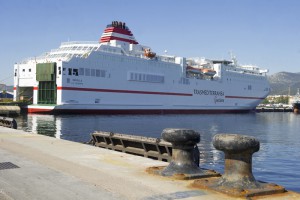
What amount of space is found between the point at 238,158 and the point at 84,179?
8.63ft

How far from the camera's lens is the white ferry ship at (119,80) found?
46.4 meters

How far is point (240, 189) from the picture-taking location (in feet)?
18.4

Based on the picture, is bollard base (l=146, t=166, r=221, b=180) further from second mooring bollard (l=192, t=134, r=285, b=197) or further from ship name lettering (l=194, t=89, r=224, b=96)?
ship name lettering (l=194, t=89, r=224, b=96)

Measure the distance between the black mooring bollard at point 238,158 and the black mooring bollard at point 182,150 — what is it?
36.7 inches

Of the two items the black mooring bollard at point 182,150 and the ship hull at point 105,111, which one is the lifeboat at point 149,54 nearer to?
the ship hull at point 105,111

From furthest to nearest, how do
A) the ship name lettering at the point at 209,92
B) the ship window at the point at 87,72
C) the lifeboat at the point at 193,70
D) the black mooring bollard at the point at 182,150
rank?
the ship name lettering at the point at 209,92 → the lifeboat at the point at 193,70 → the ship window at the point at 87,72 → the black mooring bollard at the point at 182,150

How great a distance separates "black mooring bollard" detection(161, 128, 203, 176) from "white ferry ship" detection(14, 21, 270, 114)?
39561mm

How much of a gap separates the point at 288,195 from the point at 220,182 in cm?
103

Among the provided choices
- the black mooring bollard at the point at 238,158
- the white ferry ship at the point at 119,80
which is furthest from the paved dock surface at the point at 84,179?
the white ferry ship at the point at 119,80

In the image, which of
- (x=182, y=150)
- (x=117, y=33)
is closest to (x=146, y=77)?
(x=117, y=33)

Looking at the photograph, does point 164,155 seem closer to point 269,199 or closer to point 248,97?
point 269,199

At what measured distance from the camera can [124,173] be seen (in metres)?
7.02

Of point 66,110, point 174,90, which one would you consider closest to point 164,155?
point 66,110

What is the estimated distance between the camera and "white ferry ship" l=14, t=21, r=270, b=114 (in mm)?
46406
